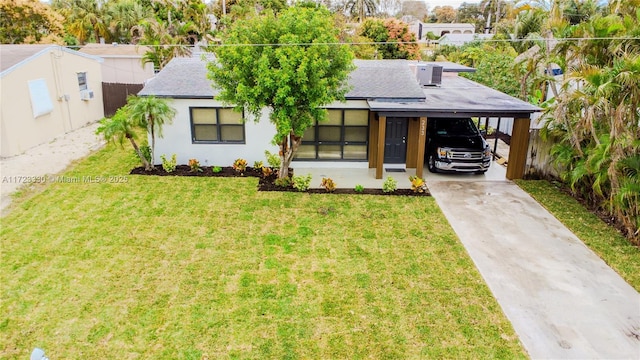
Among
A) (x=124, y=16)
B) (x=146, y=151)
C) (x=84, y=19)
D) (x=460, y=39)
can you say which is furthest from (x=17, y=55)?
(x=460, y=39)

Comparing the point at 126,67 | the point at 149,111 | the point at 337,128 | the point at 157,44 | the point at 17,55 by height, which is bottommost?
the point at 337,128

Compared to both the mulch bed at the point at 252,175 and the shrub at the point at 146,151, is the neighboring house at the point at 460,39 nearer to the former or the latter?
the mulch bed at the point at 252,175

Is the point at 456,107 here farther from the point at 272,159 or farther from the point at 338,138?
the point at 272,159

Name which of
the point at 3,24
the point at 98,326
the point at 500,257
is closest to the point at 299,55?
the point at 500,257

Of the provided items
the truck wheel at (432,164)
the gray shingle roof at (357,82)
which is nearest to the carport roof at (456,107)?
the gray shingle roof at (357,82)

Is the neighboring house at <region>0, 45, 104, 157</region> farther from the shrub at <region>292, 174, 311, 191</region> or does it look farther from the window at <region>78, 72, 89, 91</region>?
the shrub at <region>292, 174, 311, 191</region>

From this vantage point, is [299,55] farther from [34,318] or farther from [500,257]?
[34,318]
